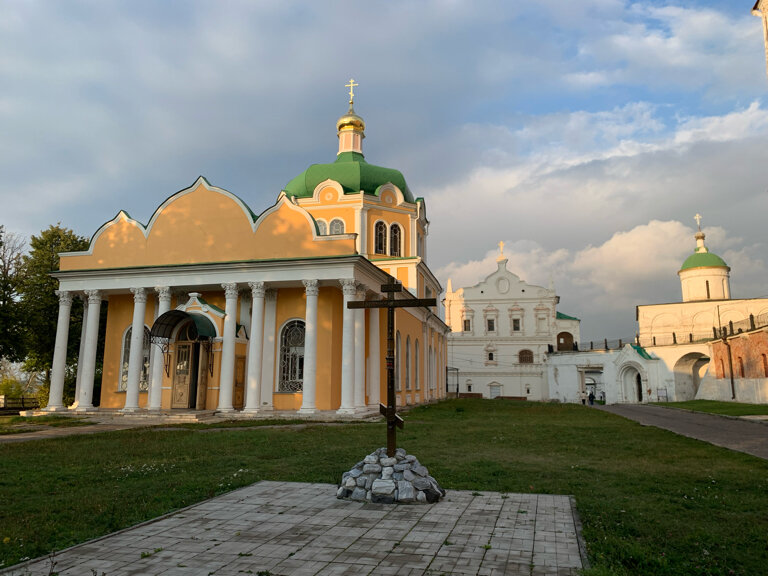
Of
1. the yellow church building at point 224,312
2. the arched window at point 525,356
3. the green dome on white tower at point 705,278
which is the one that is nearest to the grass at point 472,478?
the yellow church building at point 224,312

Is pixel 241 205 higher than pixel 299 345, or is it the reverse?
pixel 241 205

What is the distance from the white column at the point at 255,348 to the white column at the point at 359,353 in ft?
11.6

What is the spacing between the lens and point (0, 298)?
25672 mm

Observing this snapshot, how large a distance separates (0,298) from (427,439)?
22.5 m

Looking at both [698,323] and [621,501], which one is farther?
[698,323]

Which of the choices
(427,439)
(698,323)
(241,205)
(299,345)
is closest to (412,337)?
(299,345)

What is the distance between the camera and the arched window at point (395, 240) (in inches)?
1164

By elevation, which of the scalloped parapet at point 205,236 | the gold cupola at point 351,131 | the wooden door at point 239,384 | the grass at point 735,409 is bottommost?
the grass at point 735,409

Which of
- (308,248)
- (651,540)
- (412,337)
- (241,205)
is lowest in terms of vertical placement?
(651,540)

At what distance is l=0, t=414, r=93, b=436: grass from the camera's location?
56.2 feet

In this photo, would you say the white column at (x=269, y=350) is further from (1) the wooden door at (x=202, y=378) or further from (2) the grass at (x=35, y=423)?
(2) the grass at (x=35, y=423)

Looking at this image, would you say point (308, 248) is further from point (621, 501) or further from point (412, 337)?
point (621, 501)

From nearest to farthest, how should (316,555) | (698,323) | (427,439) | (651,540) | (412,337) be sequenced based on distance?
(316,555) → (651,540) → (427,439) → (412,337) → (698,323)

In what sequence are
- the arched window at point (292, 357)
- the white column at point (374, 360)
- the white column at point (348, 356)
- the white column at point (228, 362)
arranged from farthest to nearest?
the white column at point (374, 360) < the arched window at point (292, 357) < the white column at point (228, 362) < the white column at point (348, 356)
